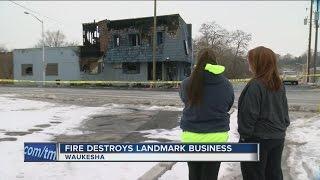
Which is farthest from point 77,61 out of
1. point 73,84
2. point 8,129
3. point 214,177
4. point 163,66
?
point 214,177

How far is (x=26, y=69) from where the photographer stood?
55219mm

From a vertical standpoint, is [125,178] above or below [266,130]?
below

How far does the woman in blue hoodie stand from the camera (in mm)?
4367

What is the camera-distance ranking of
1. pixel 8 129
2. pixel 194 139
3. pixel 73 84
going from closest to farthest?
1. pixel 194 139
2. pixel 8 129
3. pixel 73 84

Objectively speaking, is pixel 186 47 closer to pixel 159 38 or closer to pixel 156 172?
pixel 159 38

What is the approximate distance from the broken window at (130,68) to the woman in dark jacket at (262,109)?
138ft

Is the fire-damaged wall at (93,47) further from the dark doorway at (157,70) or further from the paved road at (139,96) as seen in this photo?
the paved road at (139,96)

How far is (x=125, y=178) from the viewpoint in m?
6.70

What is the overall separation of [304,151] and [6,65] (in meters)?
52.8

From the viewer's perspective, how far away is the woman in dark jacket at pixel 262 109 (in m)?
4.39

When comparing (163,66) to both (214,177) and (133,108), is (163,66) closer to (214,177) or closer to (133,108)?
(133,108)

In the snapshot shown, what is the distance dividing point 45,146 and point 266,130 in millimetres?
2032

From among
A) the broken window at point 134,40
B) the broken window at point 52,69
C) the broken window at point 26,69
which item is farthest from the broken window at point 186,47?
the broken window at point 26,69

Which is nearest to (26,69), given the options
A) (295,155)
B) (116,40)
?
(116,40)
